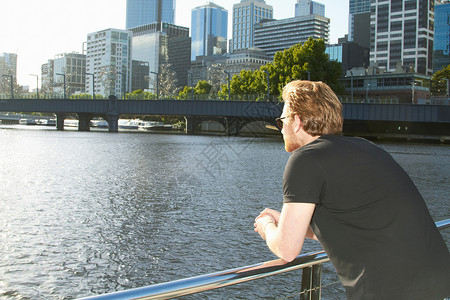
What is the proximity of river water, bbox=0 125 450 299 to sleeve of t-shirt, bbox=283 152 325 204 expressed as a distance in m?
1.27

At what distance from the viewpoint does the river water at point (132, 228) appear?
823 cm

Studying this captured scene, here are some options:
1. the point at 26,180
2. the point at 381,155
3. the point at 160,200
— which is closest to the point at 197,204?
the point at 160,200

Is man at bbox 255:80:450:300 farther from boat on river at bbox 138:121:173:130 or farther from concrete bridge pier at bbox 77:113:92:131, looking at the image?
boat on river at bbox 138:121:173:130

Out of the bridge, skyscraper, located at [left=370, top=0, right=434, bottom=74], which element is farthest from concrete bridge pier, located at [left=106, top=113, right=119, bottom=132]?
skyscraper, located at [left=370, top=0, right=434, bottom=74]

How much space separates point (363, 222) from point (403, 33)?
153970mm

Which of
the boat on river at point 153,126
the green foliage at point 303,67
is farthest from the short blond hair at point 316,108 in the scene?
the boat on river at point 153,126

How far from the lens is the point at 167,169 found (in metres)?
25.6

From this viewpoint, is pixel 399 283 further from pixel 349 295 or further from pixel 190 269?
pixel 190 269

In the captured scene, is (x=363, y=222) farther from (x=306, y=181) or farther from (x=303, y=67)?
(x=303, y=67)

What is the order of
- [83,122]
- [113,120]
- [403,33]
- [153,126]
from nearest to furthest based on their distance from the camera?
[113,120] < [83,122] < [153,126] < [403,33]

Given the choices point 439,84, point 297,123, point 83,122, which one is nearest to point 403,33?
point 439,84

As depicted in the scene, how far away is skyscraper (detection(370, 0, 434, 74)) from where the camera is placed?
14038 cm

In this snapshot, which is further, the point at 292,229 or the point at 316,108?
the point at 316,108

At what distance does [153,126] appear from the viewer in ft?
355
